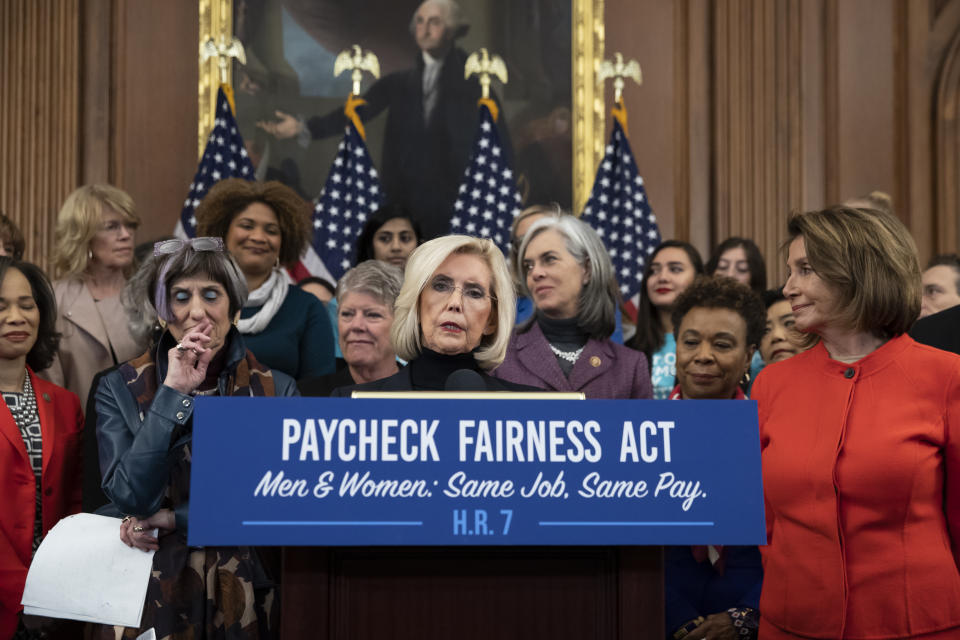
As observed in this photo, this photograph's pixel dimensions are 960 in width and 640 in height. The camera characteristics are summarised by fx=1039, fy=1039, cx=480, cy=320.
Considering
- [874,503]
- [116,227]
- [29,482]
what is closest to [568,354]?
[874,503]

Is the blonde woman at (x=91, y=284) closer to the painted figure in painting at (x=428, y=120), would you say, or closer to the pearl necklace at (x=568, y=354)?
the pearl necklace at (x=568, y=354)

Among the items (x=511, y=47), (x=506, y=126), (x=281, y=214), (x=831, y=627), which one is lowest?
(x=831, y=627)

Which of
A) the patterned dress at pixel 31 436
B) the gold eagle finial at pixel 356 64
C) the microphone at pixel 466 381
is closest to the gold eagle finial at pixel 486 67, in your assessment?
the gold eagle finial at pixel 356 64

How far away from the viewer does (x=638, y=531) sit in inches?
70.0

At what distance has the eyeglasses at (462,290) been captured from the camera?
8.98 feet

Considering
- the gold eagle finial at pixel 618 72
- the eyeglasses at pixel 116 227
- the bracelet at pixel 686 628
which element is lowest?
the bracelet at pixel 686 628

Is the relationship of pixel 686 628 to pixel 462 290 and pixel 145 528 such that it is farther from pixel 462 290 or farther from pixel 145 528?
pixel 145 528

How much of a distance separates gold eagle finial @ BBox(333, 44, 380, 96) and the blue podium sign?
19.0ft

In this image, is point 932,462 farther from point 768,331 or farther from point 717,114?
point 717,114

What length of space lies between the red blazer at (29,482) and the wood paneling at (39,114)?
11.7ft

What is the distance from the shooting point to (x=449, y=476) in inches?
69.5

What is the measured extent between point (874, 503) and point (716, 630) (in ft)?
2.56

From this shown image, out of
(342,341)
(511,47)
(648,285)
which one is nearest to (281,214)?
(342,341)

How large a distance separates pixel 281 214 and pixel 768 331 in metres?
2.19
